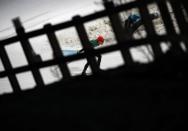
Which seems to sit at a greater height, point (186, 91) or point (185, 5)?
point (185, 5)

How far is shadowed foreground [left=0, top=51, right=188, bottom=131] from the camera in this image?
3152 millimetres

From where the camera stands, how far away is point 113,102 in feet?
12.6

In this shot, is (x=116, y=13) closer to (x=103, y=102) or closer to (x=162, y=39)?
(x=162, y=39)

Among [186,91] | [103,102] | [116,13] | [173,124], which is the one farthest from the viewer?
[116,13]

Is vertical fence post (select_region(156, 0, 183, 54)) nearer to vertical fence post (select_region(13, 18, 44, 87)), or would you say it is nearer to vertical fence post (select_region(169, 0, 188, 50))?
vertical fence post (select_region(169, 0, 188, 50))

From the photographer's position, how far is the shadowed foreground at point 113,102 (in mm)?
3152

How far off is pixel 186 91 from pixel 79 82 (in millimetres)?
2237

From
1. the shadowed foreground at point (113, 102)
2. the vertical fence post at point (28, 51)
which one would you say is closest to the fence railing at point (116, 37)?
the vertical fence post at point (28, 51)

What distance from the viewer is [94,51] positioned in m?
4.79

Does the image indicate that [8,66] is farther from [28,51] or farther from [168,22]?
[168,22]

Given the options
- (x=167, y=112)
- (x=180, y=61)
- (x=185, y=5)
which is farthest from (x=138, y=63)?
(x=167, y=112)

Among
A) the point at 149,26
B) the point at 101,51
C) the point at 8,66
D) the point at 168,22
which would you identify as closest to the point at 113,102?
the point at 101,51

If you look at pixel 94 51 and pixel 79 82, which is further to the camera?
pixel 79 82

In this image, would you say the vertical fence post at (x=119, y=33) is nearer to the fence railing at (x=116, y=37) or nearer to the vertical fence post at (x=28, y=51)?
the fence railing at (x=116, y=37)
